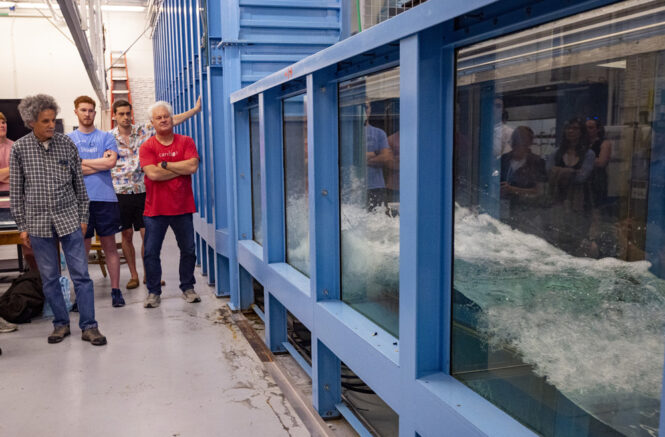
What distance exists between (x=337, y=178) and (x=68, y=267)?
2.24 metres

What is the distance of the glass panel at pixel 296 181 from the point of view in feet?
10.6

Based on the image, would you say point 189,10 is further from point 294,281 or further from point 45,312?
point 294,281

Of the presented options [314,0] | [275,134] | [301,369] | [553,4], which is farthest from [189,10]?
[553,4]

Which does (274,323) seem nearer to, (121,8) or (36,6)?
(36,6)

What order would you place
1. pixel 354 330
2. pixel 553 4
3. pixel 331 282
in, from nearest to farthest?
pixel 553 4 < pixel 354 330 < pixel 331 282

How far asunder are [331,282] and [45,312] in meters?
3.07

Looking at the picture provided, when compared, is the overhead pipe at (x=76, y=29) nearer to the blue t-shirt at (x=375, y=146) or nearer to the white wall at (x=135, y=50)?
the blue t-shirt at (x=375, y=146)

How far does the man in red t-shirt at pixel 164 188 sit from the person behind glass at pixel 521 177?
11.6 ft

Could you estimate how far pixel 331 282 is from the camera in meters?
2.66

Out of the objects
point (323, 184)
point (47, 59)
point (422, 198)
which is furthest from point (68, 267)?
point (47, 59)

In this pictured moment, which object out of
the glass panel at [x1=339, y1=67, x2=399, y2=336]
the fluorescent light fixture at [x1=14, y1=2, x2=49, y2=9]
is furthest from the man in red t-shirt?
the fluorescent light fixture at [x1=14, y1=2, x2=49, y2=9]

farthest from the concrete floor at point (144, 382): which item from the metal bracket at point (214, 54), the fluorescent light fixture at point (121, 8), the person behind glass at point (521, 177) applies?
the fluorescent light fixture at point (121, 8)

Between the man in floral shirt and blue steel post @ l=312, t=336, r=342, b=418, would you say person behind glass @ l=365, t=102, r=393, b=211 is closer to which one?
blue steel post @ l=312, t=336, r=342, b=418

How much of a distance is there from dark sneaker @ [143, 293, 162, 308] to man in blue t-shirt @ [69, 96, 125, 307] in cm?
24
